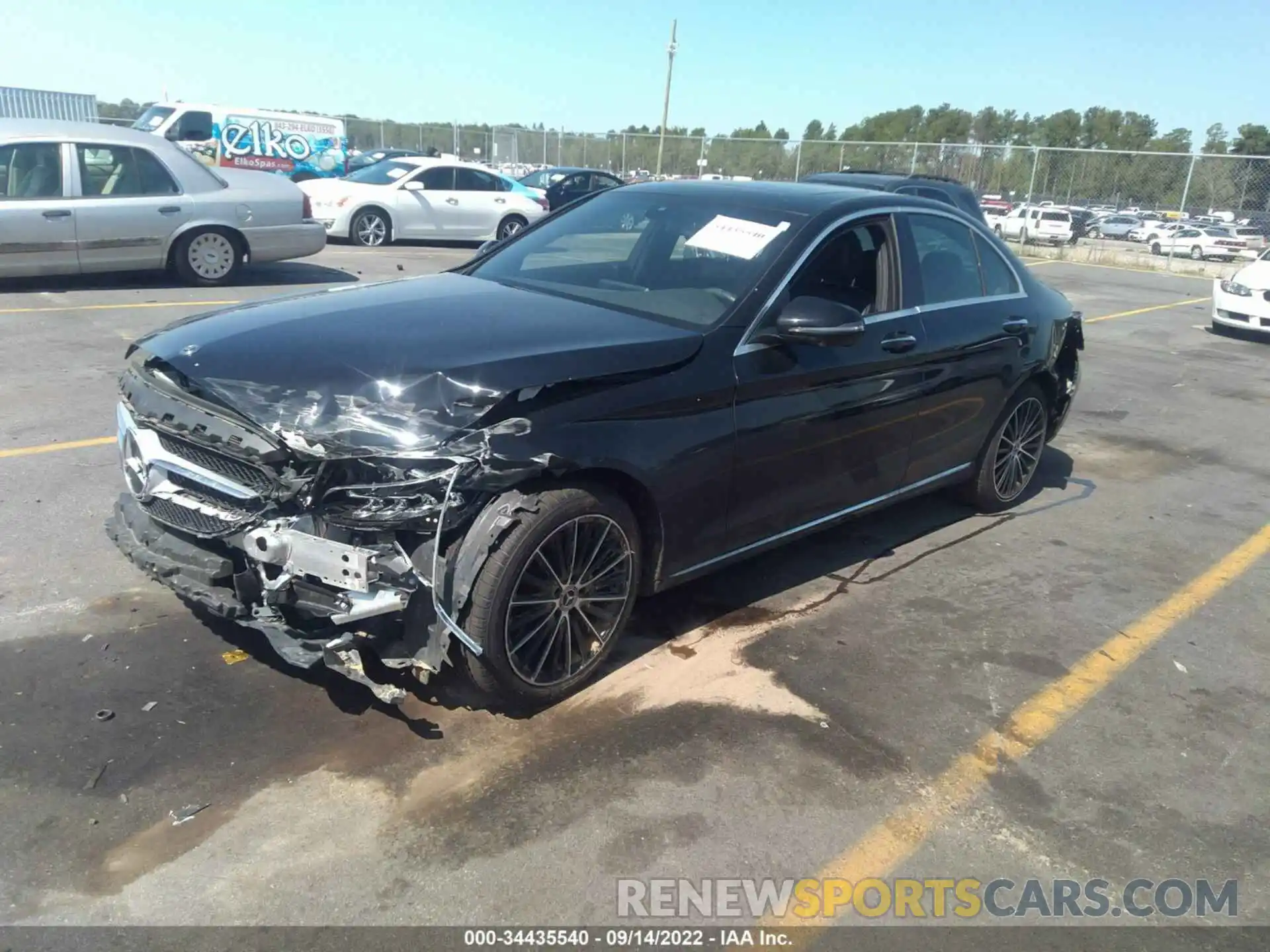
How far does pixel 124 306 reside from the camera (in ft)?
31.9

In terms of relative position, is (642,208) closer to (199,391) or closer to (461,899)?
(199,391)

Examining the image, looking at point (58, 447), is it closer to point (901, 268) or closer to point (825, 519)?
point (825, 519)

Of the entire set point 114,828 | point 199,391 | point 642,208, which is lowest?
point 114,828

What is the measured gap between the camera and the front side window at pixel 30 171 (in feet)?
30.9

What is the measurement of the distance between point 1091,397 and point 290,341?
818 centimetres

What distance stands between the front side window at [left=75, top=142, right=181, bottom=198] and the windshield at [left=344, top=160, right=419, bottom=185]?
247 inches

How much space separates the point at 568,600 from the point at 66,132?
9.36 meters

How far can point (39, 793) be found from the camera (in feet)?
9.35

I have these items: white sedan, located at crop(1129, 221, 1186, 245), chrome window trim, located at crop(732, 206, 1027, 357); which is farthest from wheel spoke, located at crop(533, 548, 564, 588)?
white sedan, located at crop(1129, 221, 1186, 245)

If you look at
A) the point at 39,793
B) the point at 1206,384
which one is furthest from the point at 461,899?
the point at 1206,384

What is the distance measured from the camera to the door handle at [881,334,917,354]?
14.6 ft

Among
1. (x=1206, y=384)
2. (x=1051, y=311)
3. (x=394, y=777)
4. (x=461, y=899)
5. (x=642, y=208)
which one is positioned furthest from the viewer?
(x=1206, y=384)

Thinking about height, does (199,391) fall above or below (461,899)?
above

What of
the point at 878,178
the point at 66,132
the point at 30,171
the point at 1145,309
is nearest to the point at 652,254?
the point at 30,171
